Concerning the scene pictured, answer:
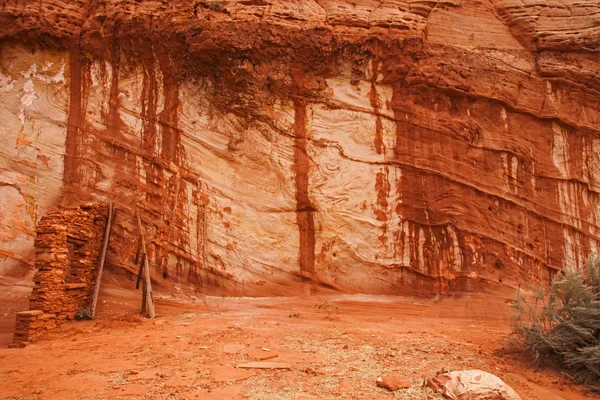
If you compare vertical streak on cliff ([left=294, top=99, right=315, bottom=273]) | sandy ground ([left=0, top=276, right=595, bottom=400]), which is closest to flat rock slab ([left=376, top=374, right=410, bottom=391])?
sandy ground ([left=0, top=276, right=595, bottom=400])

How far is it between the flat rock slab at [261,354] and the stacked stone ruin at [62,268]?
3.76 m

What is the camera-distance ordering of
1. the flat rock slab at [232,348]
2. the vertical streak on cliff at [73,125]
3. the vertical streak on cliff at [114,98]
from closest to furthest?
the flat rock slab at [232,348] → the vertical streak on cliff at [73,125] → the vertical streak on cliff at [114,98]

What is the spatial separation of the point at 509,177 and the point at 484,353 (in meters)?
6.09

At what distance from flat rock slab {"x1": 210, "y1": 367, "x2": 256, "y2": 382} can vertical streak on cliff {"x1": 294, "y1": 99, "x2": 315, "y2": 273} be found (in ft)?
17.2

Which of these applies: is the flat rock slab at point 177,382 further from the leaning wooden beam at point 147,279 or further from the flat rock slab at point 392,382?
the leaning wooden beam at point 147,279

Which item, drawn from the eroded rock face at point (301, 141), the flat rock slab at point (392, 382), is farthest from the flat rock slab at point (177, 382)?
the eroded rock face at point (301, 141)

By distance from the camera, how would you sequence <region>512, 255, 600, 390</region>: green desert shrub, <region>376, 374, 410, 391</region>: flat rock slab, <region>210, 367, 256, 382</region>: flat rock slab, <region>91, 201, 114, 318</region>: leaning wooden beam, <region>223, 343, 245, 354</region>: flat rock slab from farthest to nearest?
1. <region>91, 201, 114, 318</region>: leaning wooden beam
2. <region>223, 343, 245, 354</region>: flat rock slab
3. <region>512, 255, 600, 390</region>: green desert shrub
4. <region>210, 367, 256, 382</region>: flat rock slab
5. <region>376, 374, 410, 391</region>: flat rock slab

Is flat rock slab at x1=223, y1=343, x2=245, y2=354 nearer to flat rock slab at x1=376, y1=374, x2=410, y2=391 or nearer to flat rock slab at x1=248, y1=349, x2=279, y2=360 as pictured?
flat rock slab at x1=248, y1=349, x2=279, y2=360

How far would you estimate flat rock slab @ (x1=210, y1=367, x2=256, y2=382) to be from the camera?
5.24m

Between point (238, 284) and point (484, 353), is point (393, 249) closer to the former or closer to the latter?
point (238, 284)

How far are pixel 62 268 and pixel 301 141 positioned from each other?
5561 mm

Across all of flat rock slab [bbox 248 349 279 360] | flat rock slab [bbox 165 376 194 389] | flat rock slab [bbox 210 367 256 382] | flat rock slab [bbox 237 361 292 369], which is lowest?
flat rock slab [bbox 165 376 194 389]

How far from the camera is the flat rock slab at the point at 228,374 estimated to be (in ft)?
17.2

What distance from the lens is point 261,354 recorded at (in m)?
6.13
